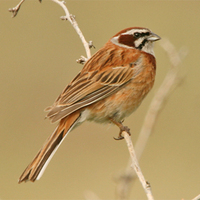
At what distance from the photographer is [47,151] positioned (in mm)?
4258

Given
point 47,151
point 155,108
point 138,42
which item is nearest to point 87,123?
point 47,151

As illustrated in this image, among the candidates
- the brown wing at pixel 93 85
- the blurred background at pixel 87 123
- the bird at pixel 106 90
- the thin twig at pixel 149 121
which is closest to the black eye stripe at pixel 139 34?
the bird at pixel 106 90

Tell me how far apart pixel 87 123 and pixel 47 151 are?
0.77m

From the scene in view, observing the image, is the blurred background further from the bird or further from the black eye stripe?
the black eye stripe

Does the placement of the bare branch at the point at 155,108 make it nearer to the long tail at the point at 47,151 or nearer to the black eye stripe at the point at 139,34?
the long tail at the point at 47,151

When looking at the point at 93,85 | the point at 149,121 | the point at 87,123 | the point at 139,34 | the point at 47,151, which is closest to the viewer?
the point at 149,121

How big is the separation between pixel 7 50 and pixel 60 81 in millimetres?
2462

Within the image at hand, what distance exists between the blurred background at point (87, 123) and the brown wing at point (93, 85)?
21.7 inches

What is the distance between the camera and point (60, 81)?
36.4 ft

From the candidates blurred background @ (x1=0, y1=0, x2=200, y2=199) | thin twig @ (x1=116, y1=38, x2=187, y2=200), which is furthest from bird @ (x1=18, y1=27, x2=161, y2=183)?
thin twig @ (x1=116, y1=38, x2=187, y2=200)

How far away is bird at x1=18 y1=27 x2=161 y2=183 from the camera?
14.6ft

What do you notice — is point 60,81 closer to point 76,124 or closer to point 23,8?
point 23,8

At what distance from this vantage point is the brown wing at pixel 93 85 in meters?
4.47

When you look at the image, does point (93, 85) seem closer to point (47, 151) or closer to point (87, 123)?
point (87, 123)
